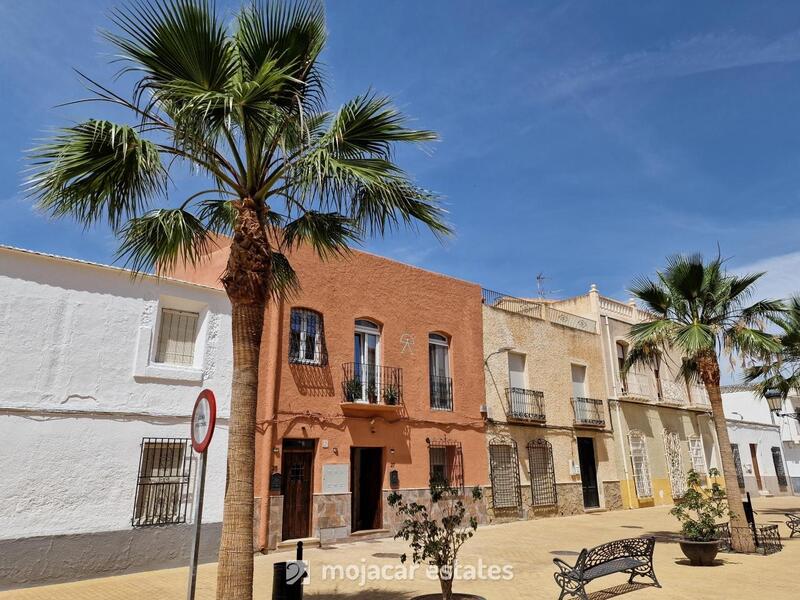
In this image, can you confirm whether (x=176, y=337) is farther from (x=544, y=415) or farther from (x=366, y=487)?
(x=544, y=415)

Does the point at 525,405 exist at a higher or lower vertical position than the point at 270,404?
higher

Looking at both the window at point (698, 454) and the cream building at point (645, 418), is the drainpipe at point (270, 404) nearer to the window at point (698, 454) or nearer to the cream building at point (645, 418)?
the cream building at point (645, 418)

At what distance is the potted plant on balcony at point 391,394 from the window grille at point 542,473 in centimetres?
610

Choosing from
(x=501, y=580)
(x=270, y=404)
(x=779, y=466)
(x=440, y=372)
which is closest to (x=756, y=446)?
(x=779, y=466)

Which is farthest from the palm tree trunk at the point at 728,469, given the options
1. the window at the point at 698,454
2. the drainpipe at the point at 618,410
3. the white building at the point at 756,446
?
the white building at the point at 756,446

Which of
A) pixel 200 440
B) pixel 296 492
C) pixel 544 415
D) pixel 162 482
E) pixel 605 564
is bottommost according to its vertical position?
pixel 605 564

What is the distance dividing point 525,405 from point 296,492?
354 inches

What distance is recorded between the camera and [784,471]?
33875mm

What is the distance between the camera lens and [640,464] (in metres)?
23.3

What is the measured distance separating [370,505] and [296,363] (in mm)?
4585

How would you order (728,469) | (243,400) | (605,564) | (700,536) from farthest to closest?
(728,469), (700,536), (605,564), (243,400)

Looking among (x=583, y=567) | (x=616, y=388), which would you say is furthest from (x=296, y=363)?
(x=616, y=388)

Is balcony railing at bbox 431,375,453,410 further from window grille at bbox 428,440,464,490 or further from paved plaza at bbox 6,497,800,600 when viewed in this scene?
paved plaza at bbox 6,497,800,600

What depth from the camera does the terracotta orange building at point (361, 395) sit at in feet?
43.2
